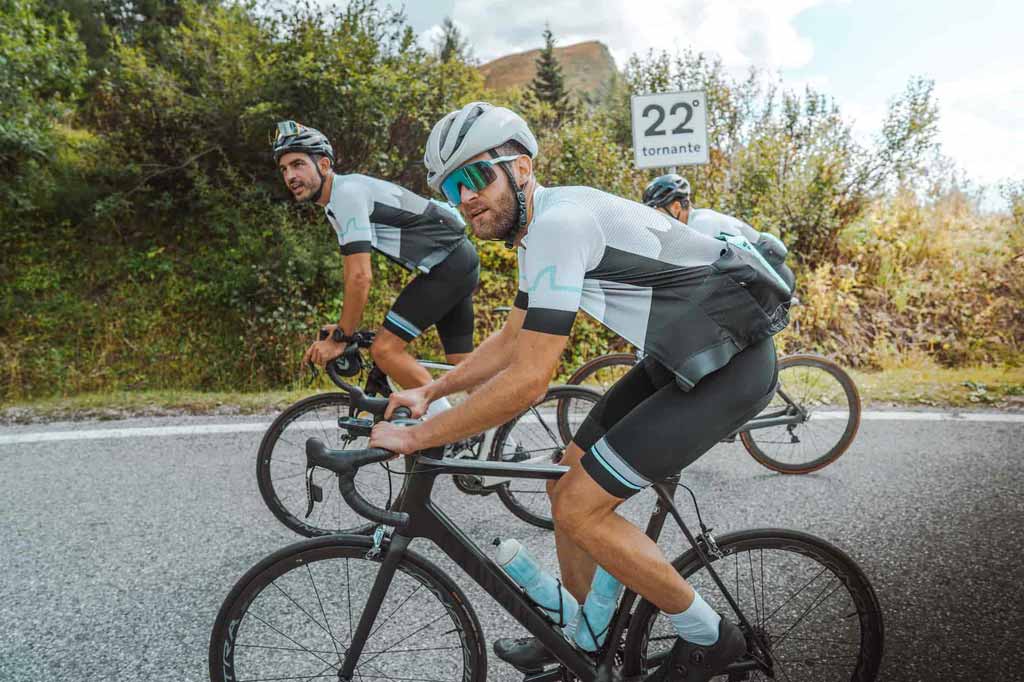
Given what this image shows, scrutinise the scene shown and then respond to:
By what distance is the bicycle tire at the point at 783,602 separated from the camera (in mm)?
2166

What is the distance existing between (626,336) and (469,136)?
2.62 ft

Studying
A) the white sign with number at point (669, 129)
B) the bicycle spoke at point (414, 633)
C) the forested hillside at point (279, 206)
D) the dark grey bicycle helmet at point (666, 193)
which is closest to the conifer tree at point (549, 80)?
the forested hillside at point (279, 206)

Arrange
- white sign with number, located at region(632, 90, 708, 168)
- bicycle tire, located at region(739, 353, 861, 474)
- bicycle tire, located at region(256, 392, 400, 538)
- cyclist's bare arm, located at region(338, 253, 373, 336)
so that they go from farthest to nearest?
white sign with number, located at region(632, 90, 708, 168), bicycle tire, located at region(739, 353, 861, 474), cyclist's bare arm, located at region(338, 253, 373, 336), bicycle tire, located at region(256, 392, 400, 538)

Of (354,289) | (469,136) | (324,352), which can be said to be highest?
(469,136)

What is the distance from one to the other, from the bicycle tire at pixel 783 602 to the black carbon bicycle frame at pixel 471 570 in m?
0.06

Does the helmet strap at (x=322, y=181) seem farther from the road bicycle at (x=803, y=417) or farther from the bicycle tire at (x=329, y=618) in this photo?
the bicycle tire at (x=329, y=618)

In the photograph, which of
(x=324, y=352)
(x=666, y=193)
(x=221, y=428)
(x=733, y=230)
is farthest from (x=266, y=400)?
(x=733, y=230)

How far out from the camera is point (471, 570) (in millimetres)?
2102

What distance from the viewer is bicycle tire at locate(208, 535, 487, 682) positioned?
1999 millimetres

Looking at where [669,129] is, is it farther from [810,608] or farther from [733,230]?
[810,608]

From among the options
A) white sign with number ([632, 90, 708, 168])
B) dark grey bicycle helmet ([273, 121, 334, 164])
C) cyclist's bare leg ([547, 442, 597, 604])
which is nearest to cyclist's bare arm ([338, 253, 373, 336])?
dark grey bicycle helmet ([273, 121, 334, 164])

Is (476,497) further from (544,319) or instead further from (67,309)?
(67,309)

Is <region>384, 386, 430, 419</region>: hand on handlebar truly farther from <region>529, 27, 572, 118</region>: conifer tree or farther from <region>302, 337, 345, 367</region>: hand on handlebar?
<region>529, 27, 572, 118</region>: conifer tree

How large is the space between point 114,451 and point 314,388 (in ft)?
8.02
